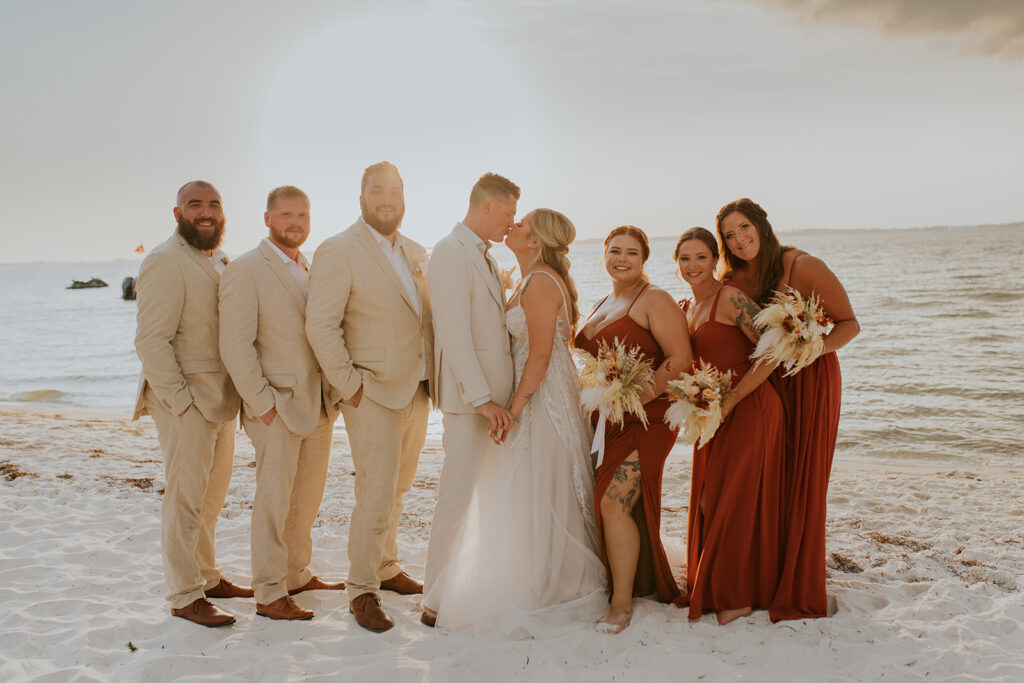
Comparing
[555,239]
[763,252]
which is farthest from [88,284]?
[763,252]

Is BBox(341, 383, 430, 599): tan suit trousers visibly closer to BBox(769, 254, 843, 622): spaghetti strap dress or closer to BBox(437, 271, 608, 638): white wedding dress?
A: BBox(437, 271, 608, 638): white wedding dress

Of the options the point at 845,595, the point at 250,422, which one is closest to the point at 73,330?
the point at 250,422

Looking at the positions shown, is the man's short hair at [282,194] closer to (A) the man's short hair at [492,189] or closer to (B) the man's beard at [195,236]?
(B) the man's beard at [195,236]

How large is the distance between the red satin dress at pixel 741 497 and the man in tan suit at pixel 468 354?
54.3 inches

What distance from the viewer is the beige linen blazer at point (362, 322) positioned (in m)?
4.18

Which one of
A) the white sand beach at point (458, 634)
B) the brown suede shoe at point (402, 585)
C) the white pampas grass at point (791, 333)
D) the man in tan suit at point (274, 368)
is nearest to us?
the white sand beach at point (458, 634)

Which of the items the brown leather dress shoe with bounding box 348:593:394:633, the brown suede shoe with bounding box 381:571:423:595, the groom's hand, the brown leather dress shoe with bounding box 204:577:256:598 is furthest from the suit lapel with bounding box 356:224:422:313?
the brown leather dress shoe with bounding box 204:577:256:598

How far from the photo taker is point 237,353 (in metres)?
4.11

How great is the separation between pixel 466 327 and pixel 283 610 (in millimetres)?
2141

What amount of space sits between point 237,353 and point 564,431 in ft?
6.91

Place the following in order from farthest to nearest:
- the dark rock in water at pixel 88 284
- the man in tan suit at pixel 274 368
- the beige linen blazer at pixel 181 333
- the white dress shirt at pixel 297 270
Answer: the dark rock in water at pixel 88 284
the white dress shirt at pixel 297 270
the man in tan suit at pixel 274 368
the beige linen blazer at pixel 181 333

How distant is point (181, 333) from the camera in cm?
422

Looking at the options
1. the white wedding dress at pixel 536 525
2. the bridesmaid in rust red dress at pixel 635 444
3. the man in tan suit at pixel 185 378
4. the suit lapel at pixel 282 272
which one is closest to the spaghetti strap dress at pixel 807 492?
the bridesmaid in rust red dress at pixel 635 444

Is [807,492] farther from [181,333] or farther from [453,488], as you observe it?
[181,333]
